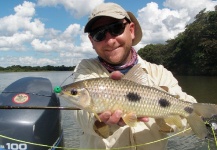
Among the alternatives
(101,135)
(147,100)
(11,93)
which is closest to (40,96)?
(11,93)

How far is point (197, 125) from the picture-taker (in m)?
3.35

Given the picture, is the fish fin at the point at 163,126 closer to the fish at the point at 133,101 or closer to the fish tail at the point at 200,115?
the fish at the point at 133,101

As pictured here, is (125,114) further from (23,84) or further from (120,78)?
(23,84)

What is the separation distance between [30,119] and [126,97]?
240 cm

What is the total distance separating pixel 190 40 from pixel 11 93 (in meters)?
62.3

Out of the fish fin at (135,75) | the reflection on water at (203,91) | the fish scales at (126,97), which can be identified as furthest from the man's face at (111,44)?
the reflection on water at (203,91)

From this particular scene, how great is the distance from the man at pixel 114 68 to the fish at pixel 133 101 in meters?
0.26

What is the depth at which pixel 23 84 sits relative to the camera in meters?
5.69

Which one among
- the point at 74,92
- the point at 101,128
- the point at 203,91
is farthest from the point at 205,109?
the point at 203,91

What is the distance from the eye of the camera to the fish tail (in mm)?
3281

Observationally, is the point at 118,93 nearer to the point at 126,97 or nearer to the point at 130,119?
the point at 126,97

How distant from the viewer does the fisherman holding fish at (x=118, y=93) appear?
307 cm

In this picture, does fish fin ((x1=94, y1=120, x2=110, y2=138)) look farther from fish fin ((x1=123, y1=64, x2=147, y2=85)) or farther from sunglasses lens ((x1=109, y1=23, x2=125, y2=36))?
sunglasses lens ((x1=109, y1=23, x2=125, y2=36))

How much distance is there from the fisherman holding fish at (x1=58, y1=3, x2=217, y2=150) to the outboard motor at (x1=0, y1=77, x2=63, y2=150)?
129 cm
